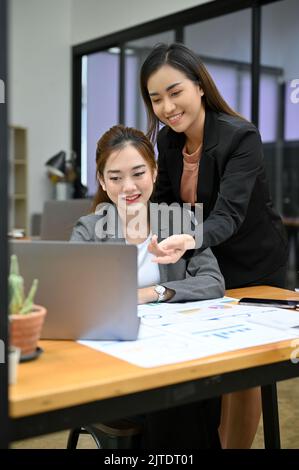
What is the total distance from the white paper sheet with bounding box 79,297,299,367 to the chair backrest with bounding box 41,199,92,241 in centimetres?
199

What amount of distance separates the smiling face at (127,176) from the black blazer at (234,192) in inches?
8.8

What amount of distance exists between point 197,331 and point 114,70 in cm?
563

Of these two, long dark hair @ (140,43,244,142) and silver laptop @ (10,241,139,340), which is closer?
silver laptop @ (10,241,139,340)

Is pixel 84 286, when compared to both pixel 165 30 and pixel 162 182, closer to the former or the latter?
pixel 162 182

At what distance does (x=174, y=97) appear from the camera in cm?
182

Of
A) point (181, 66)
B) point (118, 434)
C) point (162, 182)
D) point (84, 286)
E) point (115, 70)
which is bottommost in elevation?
point (118, 434)

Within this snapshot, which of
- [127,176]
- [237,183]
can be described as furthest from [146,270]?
[237,183]

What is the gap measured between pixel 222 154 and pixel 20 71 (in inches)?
192

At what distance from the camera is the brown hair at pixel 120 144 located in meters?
1.74

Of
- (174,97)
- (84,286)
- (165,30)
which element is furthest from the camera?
(165,30)

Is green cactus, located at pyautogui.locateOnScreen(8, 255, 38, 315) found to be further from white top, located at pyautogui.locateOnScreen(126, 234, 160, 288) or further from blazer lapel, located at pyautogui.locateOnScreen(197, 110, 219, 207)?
blazer lapel, located at pyautogui.locateOnScreen(197, 110, 219, 207)

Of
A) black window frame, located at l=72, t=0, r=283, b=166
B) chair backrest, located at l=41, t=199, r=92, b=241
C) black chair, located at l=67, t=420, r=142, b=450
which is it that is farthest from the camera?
black window frame, located at l=72, t=0, r=283, b=166

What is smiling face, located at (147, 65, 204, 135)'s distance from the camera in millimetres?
1813

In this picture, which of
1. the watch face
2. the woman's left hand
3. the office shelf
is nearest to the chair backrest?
the watch face
